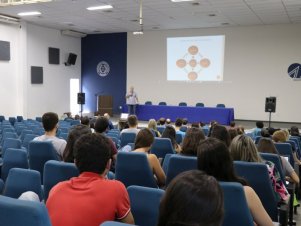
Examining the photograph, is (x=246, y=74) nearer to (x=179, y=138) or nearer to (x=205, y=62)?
(x=205, y=62)

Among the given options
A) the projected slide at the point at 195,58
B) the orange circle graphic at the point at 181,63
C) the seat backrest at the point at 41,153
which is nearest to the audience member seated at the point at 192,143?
the seat backrest at the point at 41,153

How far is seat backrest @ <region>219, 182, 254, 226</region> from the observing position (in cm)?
204

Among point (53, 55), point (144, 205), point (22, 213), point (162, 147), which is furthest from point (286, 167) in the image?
point (53, 55)

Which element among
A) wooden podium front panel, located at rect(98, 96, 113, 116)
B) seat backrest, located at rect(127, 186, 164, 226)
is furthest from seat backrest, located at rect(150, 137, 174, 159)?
wooden podium front panel, located at rect(98, 96, 113, 116)

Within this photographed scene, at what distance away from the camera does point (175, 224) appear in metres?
1.04

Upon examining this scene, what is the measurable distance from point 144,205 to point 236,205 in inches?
22.8

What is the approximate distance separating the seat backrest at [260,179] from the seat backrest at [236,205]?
0.76 m

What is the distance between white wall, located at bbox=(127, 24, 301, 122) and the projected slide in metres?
0.26

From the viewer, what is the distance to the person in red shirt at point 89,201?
172cm

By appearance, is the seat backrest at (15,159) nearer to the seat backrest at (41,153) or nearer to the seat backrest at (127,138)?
the seat backrest at (41,153)

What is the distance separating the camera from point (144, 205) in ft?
6.51

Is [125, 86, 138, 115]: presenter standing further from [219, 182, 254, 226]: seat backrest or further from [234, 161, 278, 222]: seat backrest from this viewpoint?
[219, 182, 254, 226]: seat backrest

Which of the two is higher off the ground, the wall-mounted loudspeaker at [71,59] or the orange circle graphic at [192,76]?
the wall-mounted loudspeaker at [71,59]

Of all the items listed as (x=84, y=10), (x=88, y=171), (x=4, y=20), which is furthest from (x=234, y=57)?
(x=88, y=171)
